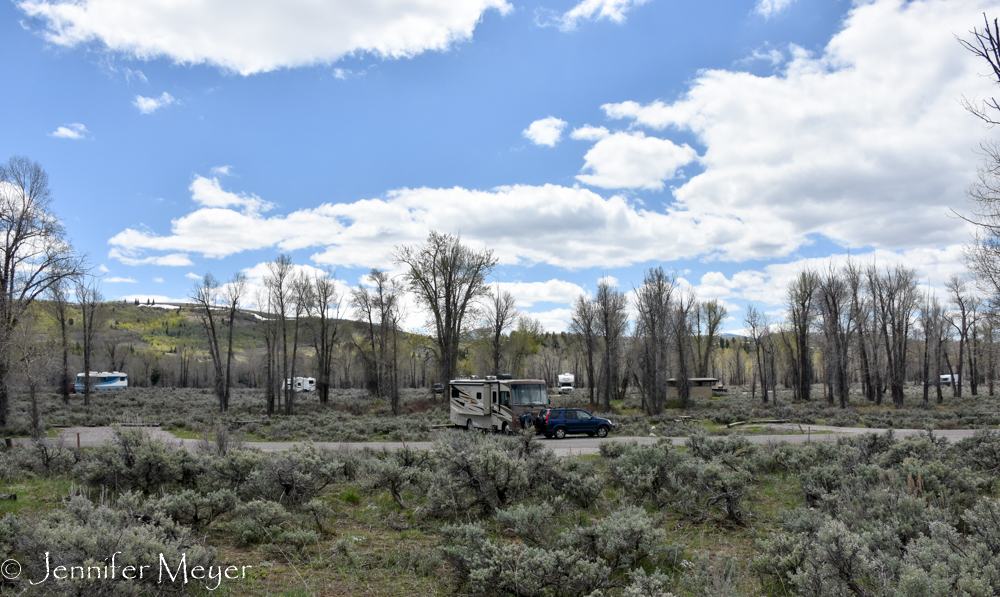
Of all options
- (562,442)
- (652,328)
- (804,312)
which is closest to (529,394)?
(562,442)

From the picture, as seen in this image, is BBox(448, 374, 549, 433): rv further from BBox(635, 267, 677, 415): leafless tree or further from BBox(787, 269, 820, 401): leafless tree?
BBox(787, 269, 820, 401): leafless tree

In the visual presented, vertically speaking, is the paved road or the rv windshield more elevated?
the rv windshield

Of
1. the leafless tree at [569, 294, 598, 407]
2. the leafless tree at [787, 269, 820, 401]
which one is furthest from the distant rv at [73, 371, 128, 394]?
the leafless tree at [787, 269, 820, 401]

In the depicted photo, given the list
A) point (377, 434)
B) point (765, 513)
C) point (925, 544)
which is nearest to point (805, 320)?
point (377, 434)

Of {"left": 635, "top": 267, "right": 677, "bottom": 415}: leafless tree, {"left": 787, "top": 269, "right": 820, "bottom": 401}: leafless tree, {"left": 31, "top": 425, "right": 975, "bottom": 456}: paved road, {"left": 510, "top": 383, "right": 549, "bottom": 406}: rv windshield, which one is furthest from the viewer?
{"left": 787, "top": 269, "right": 820, "bottom": 401}: leafless tree

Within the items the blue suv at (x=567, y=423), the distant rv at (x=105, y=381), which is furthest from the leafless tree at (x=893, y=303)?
the distant rv at (x=105, y=381)

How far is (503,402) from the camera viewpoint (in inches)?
902

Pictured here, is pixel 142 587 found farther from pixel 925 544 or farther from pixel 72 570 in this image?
pixel 925 544

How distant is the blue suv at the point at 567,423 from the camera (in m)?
22.2

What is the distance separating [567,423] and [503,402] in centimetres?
302

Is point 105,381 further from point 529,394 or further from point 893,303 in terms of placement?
point 893,303

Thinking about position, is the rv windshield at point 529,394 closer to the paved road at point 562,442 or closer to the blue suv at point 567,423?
the blue suv at point 567,423

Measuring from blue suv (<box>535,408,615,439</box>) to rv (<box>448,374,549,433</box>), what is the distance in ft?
1.96

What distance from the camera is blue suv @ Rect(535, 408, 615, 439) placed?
22.2 m
